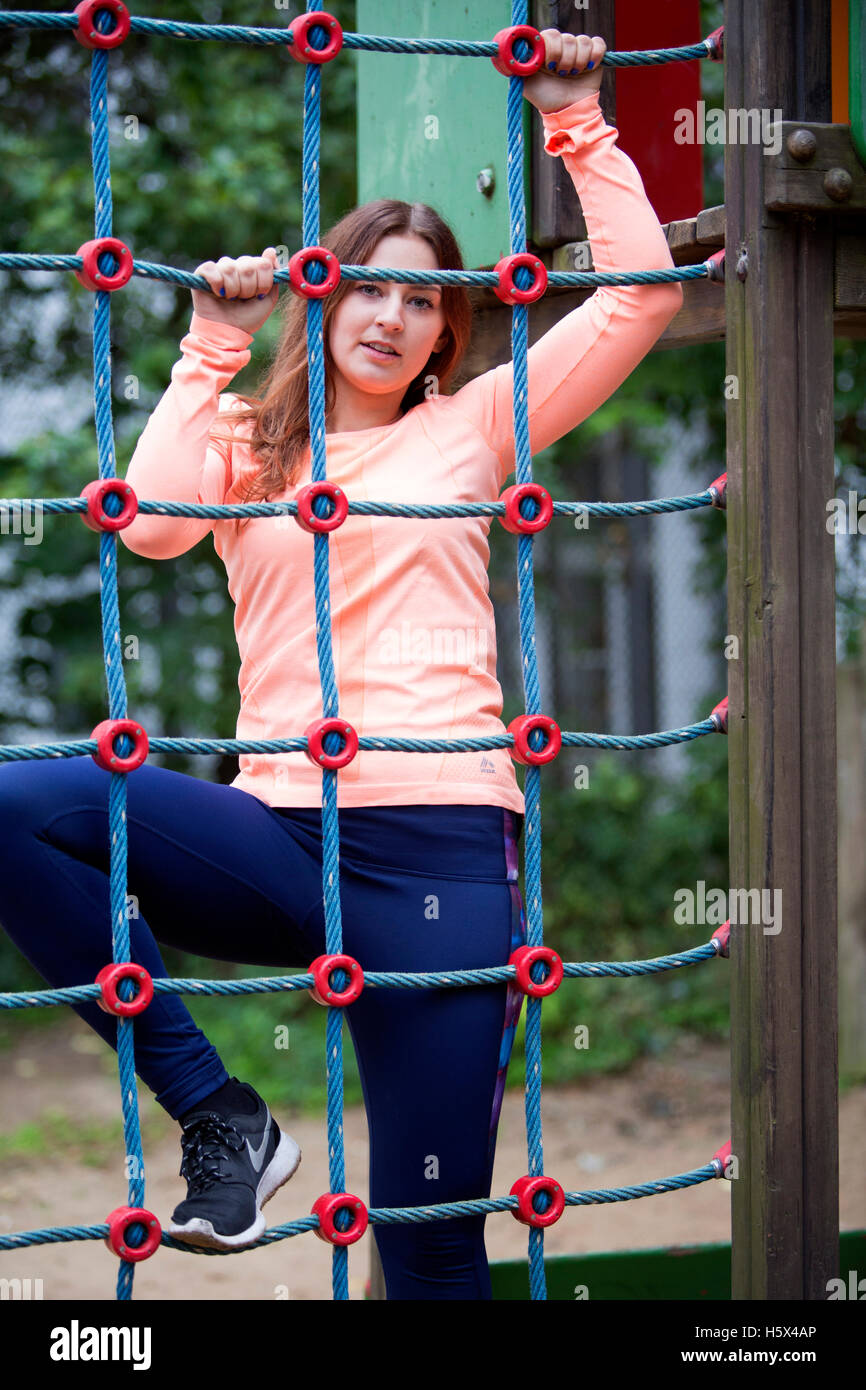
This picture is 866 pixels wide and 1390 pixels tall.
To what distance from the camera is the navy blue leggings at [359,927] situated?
1.55m

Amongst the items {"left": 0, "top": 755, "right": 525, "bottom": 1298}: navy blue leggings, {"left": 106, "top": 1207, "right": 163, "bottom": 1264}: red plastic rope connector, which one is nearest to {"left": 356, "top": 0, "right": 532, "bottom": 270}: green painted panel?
{"left": 0, "top": 755, "right": 525, "bottom": 1298}: navy blue leggings

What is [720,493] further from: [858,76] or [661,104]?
[661,104]

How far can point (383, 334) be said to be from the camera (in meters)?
1.69

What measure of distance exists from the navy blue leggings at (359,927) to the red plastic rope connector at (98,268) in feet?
1.70

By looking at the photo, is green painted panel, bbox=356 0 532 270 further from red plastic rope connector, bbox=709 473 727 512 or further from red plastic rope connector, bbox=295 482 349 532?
red plastic rope connector, bbox=295 482 349 532

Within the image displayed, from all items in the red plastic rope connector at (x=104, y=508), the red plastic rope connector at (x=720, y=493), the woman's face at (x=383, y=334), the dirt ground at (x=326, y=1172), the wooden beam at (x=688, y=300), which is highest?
the wooden beam at (x=688, y=300)

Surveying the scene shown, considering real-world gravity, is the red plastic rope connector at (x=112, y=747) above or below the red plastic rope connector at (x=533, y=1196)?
above

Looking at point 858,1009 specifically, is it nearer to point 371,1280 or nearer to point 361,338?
point 371,1280

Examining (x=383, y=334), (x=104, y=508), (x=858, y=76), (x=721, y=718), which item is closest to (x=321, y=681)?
(x=104, y=508)

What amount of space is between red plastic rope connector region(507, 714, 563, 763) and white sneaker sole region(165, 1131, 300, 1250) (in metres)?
0.50

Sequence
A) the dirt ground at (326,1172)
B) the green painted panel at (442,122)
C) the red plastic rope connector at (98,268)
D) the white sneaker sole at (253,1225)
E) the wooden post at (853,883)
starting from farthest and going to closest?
the wooden post at (853,883) → the dirt ground at (326,1172) → the green painted panel at (442,122) → the red plastic rope connector at (98,268) → the white sneaker sole at (253,1225)

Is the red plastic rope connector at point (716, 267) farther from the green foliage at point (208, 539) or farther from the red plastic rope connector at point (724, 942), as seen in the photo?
the green foliage at point (208, 539)

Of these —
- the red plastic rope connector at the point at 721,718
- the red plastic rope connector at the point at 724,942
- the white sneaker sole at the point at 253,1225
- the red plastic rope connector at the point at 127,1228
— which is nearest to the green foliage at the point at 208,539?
the red plastic rope connector at the point at 721,718

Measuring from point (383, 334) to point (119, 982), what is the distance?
0.78 meters
